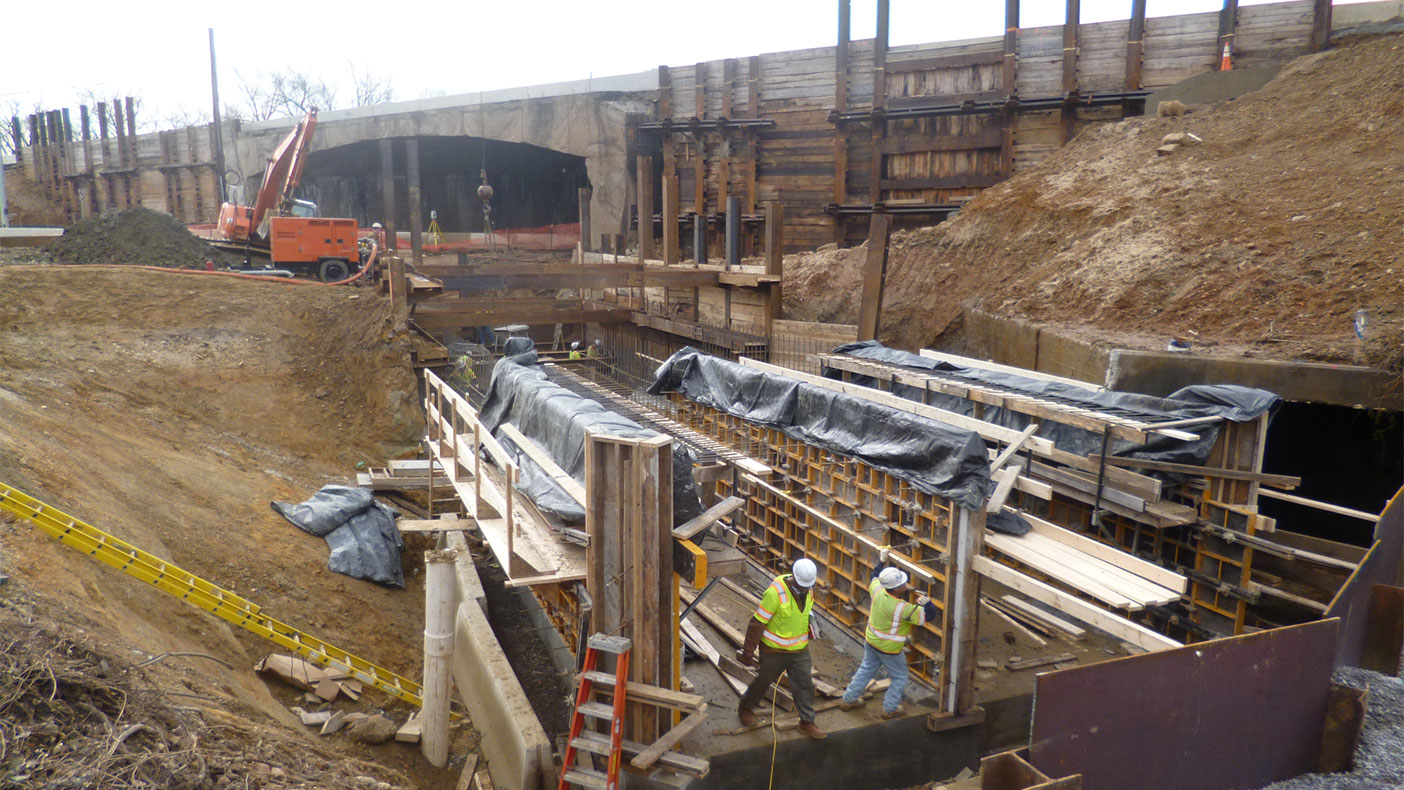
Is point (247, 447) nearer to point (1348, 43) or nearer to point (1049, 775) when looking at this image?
point (1049, 775)

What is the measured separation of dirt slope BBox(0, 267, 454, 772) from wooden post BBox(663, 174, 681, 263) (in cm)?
700

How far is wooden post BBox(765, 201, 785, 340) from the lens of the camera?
18250 mm

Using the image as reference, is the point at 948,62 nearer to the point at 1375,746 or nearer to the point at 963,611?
the point at 963,611

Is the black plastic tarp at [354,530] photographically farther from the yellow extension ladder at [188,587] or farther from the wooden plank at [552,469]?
the wooden plank at [552,469]

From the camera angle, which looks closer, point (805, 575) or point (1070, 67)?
point (805, 575)

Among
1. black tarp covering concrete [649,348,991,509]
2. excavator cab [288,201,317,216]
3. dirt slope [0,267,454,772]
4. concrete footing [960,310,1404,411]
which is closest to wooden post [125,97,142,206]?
excavator cab [288,201,317,216]

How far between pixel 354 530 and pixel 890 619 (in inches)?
306

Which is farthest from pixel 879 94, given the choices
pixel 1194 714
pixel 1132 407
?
pixel 1194 714

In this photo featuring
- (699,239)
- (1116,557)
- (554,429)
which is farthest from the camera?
(699,239)

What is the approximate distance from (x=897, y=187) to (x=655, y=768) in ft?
69.5

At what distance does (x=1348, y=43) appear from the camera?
1902cm

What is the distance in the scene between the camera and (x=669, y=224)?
21.9 metres

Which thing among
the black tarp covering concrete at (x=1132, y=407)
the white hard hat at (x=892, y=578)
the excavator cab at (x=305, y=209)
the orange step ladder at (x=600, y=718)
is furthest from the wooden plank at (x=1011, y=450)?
the excavator cab at (x=305, y=209)

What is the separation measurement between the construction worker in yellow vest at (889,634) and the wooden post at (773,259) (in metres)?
11.1
